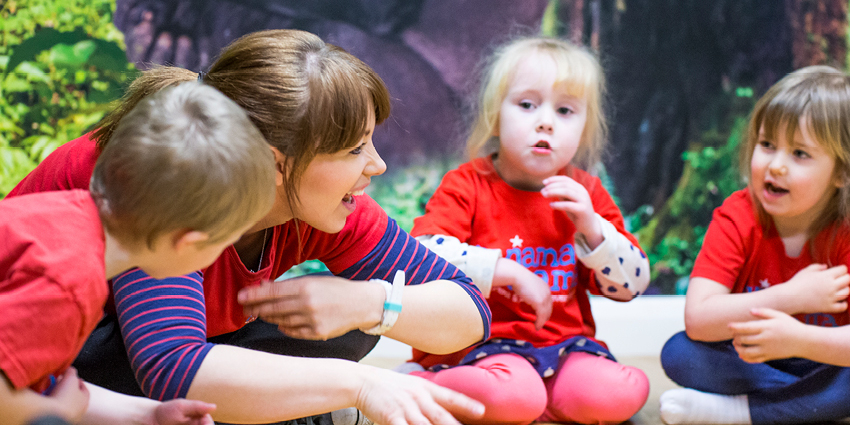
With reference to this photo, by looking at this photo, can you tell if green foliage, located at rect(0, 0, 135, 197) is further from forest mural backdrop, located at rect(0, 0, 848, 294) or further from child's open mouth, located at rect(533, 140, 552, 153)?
child's open mouth, located at rect(533, 140, 552, 153)

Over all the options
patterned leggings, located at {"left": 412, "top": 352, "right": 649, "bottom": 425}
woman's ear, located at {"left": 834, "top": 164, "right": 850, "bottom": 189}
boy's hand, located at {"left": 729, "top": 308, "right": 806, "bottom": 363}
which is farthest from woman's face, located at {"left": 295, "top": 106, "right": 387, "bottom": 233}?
woman's ear, located at {"left": 834, "top": 164, "right": 850, "bottom": 189}

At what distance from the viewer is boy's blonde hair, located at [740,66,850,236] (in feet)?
4.33

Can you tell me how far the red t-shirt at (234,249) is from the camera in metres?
0.93

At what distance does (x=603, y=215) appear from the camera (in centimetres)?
149

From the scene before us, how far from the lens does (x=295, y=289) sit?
900mm

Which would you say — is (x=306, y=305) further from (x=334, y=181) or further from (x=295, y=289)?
(x=334, y=181)

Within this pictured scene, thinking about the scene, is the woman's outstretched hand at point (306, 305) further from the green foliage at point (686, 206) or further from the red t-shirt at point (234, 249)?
the green foliage at point (686, 206)

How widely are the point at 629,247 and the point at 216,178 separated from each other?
0.97 m

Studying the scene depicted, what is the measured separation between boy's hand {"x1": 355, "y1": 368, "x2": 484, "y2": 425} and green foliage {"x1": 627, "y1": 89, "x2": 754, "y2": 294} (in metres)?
1.53

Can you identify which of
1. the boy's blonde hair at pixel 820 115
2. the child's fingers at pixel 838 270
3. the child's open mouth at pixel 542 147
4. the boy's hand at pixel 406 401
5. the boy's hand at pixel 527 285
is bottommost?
the boy's hand at pixel 406 401

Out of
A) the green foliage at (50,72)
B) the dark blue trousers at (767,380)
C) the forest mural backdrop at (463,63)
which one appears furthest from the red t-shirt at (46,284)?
the green foliage at (50,72)

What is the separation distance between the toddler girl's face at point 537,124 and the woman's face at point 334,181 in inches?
22.1

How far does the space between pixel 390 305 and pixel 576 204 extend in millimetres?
527

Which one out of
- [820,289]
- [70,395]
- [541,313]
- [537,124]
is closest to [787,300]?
[820,289]
